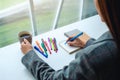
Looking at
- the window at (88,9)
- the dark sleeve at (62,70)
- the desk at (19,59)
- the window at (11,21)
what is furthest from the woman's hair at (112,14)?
the window at (88,9)

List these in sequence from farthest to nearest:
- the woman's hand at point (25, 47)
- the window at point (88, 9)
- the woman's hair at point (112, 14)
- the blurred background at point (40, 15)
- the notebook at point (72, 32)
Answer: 1. the window at point (88, 9)
2. the blurred background at point (40, 15)
3. the notebook at point (72, 32)
4. the woman's hand at point (25, 47)
5. the woman's hair at point (112, 14)

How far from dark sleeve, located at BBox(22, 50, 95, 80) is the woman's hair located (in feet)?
0.47

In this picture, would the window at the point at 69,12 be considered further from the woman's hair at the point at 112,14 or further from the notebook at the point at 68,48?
the woman's hair at the point at 112,14

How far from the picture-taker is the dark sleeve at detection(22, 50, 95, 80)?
27.3 inches

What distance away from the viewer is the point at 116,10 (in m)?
0.63

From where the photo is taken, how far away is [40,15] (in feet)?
8.14

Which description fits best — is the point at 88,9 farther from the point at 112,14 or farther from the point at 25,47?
the point at 112,14

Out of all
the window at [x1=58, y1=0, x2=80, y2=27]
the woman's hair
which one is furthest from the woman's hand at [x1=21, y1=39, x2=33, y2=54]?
the window at [x1=58, y1=0, x2=80, y2=27]

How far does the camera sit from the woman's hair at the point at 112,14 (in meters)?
0.63

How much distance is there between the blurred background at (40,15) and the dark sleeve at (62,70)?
1.43 m

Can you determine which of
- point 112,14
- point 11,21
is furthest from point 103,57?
point 11,21

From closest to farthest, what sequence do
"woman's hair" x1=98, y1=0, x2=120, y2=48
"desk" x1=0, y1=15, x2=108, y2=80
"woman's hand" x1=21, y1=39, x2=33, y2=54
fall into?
"woman's hair" x1=98, y1=0, x2=120, y2=48 → "desk" x1=0, y1=15, x2=108, y2=80 → "woman's hand" x1=21, y1=39, x2=33, y2=54

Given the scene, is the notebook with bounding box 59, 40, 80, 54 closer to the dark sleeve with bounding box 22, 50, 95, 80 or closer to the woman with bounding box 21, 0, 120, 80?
the dark sleeve with bounding box 22, 50, 95, 80

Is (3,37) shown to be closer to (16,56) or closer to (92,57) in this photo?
(16,56)
